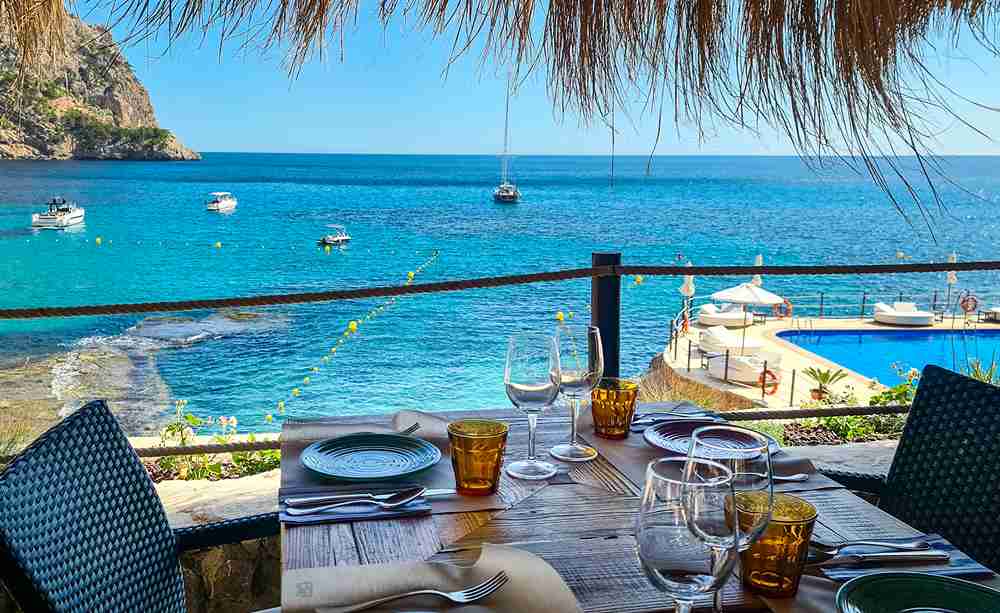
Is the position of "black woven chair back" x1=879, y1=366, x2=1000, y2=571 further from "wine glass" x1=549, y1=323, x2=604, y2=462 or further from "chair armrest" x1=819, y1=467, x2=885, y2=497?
"wine glass" x1=549, y1=323, x2=604, y2=462

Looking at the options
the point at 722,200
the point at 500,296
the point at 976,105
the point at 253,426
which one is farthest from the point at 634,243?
the point at 976,105

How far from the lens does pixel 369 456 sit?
121 cm

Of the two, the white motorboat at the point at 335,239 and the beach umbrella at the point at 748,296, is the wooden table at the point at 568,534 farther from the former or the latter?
the white motorboat at the point at 335,239

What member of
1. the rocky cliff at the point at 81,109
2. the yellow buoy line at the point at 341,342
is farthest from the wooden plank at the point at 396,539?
the yellow buoy line at the point at 341,342

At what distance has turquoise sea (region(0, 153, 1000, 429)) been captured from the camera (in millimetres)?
19281

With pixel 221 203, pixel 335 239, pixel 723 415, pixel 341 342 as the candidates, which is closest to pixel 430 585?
pixel 723 415

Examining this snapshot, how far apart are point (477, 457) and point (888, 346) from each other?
1821cm

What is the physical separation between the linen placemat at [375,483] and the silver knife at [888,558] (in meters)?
0.37

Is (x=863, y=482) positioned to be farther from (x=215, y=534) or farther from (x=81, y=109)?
(x=81, y=109)

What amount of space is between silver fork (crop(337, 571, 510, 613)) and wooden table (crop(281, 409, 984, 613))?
8 cm

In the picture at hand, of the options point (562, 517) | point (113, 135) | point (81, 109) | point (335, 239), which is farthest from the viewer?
point (113, 135)

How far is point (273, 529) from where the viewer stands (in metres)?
1.29

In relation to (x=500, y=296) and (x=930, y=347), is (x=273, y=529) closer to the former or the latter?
(x=930, y=347)

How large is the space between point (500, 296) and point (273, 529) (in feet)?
80.7
